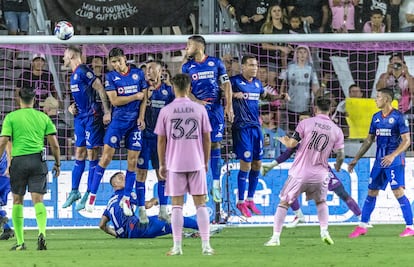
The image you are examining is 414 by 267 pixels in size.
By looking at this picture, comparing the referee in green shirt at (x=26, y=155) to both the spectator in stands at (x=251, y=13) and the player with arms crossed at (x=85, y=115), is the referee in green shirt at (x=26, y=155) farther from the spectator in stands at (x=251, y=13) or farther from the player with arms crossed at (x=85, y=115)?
the spectator in stands at (x=251, y=13)

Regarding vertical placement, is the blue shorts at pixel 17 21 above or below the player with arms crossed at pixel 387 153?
above

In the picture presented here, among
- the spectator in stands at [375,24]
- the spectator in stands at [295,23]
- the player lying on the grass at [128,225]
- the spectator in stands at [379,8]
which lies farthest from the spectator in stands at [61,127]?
the spectator in stands at [379,8]

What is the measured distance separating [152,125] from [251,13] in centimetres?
481

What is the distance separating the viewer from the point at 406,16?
22.8m

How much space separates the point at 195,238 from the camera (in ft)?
55.8

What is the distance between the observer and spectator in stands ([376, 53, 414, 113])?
823 inches

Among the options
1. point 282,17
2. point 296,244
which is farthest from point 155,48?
point 296,244

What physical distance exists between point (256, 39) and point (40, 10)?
5.01 metres

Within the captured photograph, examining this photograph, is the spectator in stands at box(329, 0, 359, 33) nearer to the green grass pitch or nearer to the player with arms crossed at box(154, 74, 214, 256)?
the green grass pitch

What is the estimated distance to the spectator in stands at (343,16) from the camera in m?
22.5

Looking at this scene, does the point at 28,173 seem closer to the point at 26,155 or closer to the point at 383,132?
the point at 26,155

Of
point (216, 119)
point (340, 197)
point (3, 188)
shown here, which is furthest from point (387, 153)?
point (3, 188)

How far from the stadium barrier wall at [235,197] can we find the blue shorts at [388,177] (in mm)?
2776

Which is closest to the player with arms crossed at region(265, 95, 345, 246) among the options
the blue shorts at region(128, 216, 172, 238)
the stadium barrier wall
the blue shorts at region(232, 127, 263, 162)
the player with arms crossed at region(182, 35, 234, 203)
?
the blue shorts at region(128, 216, 172, 238)
